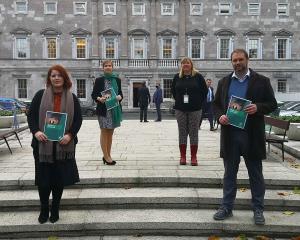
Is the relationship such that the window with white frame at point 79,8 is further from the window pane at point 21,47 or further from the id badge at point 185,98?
the id badge at point 185,98

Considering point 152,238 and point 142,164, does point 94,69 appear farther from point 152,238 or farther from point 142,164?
point 152,238

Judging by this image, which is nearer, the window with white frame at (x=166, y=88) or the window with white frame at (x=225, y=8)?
the window with white frame at (x=166, y=88)

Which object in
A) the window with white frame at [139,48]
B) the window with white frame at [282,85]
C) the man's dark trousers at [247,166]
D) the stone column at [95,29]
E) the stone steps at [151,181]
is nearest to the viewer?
the man's dark trousers at [247,166]

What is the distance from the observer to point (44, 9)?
140 feet

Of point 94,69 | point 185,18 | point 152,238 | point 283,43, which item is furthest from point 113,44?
point 152,238

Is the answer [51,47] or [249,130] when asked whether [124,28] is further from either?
[249,130]

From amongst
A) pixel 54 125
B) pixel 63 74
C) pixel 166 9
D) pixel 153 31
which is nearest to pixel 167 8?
pixel 166 9

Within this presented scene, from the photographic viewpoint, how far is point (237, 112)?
520 centimetres

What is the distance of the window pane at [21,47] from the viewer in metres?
42.8

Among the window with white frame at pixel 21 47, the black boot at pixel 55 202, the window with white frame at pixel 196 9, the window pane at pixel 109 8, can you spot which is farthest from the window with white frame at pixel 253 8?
the black boot at pixel 55 202

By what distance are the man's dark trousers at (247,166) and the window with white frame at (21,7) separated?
41.7 m

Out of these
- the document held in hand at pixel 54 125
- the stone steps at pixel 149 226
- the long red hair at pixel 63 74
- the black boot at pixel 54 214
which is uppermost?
the long red hair at pixel 63 74

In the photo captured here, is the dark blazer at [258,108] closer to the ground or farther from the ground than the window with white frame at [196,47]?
closer to the ground

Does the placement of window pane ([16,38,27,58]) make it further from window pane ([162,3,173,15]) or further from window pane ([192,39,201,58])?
window pane ([192,39,201,58])
